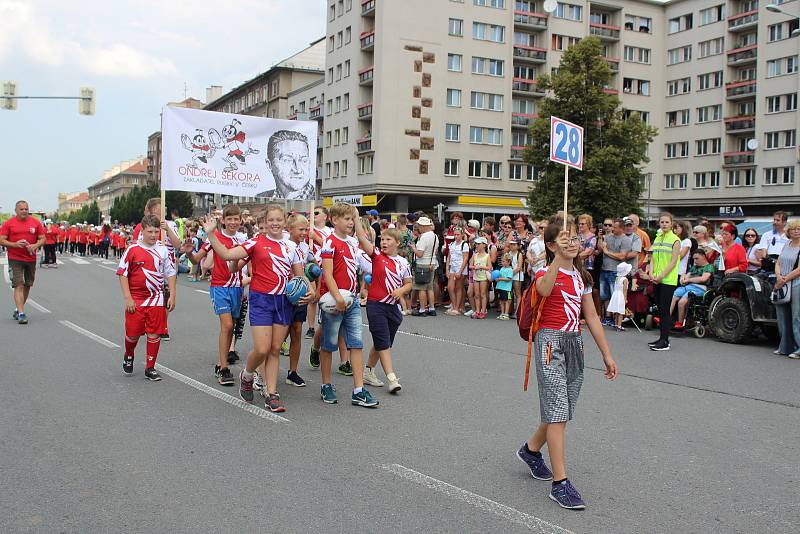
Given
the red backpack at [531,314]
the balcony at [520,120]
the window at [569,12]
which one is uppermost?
the window at [569,12]

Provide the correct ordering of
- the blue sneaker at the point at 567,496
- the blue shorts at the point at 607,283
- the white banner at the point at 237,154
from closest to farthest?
the blue sneaker at the point at 567,496 → the white banner at the point at 237,154 → the blue shorts at the point at 607,283

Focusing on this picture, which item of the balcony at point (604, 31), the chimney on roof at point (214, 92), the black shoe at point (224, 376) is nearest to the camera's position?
the black shoe at point (224, 376)

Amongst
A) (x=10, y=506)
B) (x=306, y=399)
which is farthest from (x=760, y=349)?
(x=10, y=506)

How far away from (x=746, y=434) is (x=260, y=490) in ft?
14.1

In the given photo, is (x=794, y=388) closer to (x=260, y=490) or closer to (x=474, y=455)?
(x=474, y=455)

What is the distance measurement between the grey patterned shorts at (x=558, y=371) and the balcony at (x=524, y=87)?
209 ft

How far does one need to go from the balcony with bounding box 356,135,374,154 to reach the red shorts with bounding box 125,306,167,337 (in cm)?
5537

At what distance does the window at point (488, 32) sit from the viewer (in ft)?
212

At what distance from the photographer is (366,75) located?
2542 inches

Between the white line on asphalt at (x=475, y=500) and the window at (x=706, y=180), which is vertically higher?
the window at (x=706, y=180)

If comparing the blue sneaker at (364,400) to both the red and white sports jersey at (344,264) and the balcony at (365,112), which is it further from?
the balcony at (365,112)

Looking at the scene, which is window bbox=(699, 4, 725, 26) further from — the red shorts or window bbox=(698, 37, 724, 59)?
the red shorts

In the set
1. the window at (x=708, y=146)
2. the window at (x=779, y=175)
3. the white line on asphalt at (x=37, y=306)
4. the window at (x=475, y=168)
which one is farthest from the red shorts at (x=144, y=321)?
the window at (x=708, y=146)

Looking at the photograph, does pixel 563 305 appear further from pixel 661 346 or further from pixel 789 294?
pixel 789 294
